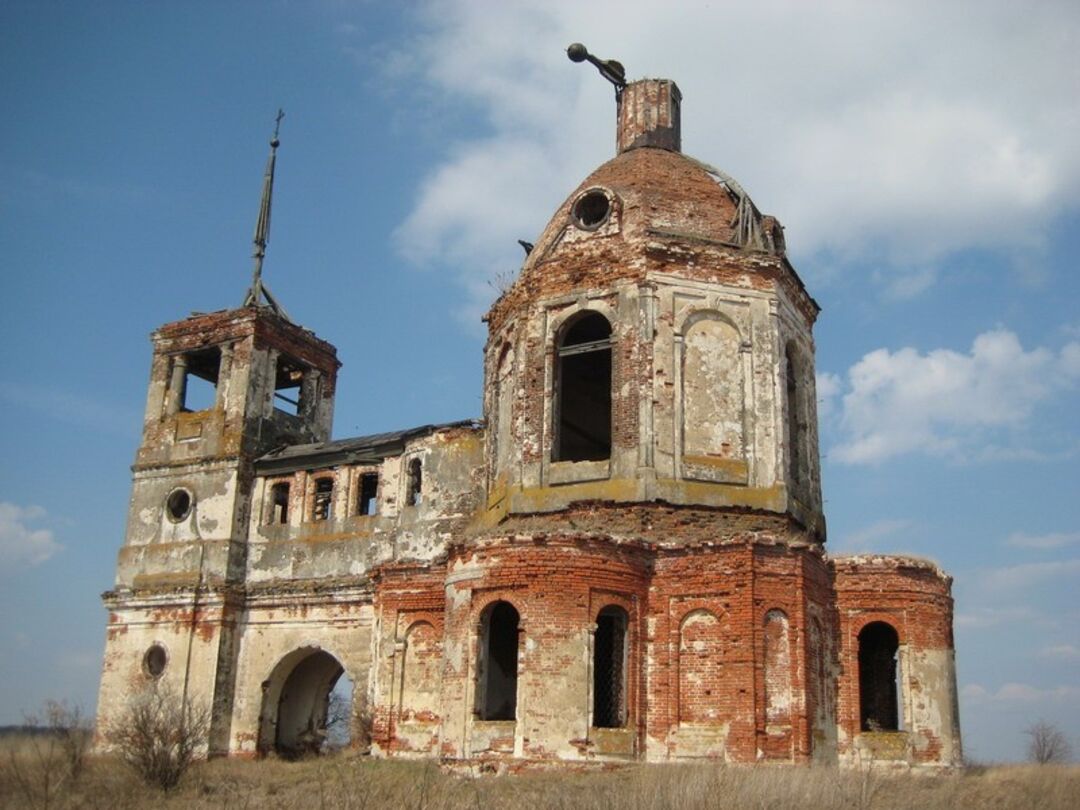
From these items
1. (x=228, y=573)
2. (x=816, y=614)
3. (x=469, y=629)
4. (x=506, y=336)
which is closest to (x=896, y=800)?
(x=816, y=614)

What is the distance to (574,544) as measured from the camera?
645 inches

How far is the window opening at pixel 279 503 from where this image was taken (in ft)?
84.3

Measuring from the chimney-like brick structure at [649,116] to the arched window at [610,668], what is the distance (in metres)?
10.5

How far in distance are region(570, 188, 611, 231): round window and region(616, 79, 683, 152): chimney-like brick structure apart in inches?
117

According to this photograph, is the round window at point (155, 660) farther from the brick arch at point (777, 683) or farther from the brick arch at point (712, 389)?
the brick arch at point (777, 683)

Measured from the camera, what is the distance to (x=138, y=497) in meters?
26.8

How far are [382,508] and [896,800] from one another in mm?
13249

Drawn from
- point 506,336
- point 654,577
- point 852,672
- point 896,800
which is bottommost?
point 896,800

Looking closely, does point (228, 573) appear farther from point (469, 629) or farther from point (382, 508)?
point (469, 629)

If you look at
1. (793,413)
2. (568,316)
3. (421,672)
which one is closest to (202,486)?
(421,672)

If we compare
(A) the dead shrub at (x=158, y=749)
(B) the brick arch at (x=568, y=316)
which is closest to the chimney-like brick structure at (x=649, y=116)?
(B) the brick arch at (x=568, y=316)

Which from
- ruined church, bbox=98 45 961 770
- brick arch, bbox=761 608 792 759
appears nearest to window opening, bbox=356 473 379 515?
ruined church, bbox=98 45 961 770

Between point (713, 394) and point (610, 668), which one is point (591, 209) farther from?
point (610, 668)

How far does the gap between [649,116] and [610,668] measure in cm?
1204
